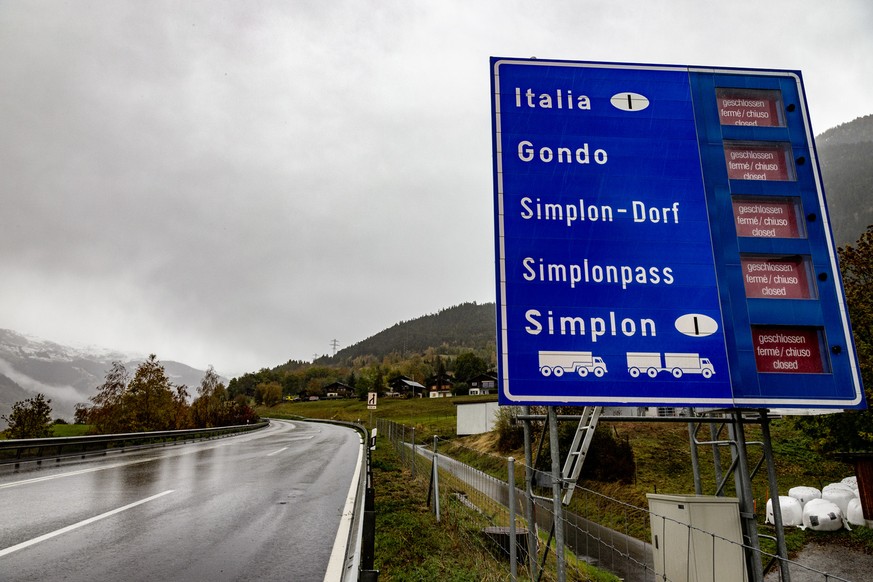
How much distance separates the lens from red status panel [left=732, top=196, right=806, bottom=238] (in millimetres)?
5723

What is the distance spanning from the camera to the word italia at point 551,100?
19.4 feet

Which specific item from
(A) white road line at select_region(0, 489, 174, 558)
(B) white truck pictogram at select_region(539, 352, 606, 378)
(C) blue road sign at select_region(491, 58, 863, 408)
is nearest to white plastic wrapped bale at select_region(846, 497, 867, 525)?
(C) blue road sign at select_region(491, 58, 863, 408)

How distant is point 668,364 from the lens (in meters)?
5.09

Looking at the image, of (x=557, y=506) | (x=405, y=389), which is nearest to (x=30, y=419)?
(x=557, y=506)

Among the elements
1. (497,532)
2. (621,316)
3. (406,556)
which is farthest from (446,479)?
(621,316)

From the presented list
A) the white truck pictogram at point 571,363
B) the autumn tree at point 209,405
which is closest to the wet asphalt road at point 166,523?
the white truck pictogram at point 571,363

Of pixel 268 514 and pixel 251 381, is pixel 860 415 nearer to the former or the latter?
pixel 268 514

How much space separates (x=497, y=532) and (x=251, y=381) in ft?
619

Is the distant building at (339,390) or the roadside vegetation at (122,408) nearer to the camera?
the roadside vegetation at (122,408)

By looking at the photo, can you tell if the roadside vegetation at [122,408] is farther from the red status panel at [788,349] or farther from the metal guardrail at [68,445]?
the red status panel at [788,349]

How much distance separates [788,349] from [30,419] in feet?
135

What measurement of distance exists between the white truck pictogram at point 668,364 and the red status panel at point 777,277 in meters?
0.98

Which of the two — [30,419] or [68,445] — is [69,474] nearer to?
[68,445]

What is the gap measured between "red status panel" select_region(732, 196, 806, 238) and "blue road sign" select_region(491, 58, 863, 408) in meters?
0.02
